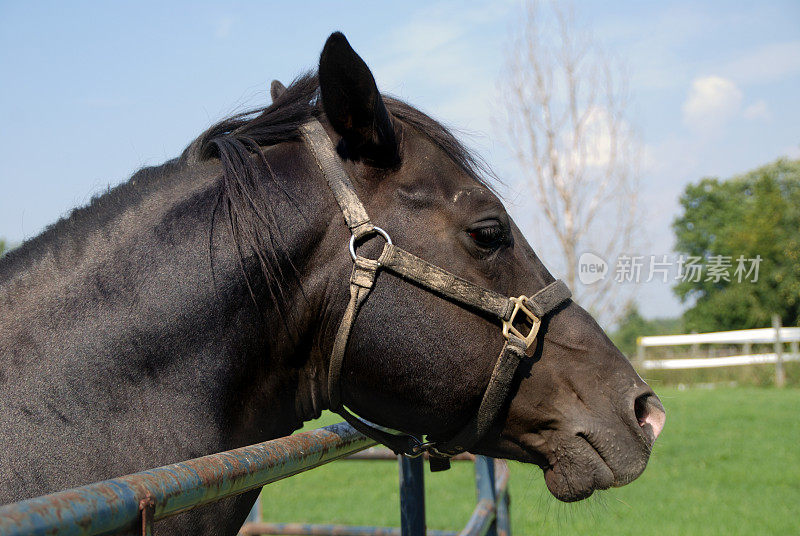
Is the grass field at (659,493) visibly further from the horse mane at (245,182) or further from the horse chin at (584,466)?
the horse mane at (245,182)

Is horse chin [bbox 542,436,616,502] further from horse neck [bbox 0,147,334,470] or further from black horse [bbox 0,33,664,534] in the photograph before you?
horse neck [bbox 0,147,334,470]

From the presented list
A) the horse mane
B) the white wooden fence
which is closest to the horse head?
the horse mane

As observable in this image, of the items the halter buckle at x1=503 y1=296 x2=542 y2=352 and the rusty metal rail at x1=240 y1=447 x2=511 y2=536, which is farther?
the rusty metal rail at x1=240 y1=447 x2=511 y2=536

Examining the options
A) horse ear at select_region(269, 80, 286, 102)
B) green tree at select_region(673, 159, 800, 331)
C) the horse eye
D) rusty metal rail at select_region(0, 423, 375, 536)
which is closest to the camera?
rusty metal rail at select_region(0, 423, 375, 536)

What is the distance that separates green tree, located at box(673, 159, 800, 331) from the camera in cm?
3391

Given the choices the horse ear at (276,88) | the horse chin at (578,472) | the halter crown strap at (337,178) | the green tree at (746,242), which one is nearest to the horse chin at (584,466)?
the horse chin at (578,472)

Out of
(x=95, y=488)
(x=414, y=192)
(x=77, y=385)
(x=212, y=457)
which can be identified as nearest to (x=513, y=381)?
(x=414, y=192)

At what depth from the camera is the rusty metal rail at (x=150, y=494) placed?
76cm

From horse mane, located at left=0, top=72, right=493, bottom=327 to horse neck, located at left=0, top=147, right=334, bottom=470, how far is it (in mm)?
31

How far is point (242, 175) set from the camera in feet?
6.01

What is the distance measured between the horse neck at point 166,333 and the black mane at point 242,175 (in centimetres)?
4

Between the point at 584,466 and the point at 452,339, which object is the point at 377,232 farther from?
the point at 584,466

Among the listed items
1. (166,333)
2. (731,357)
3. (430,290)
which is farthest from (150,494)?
(731,357)

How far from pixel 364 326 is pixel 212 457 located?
69 cm
